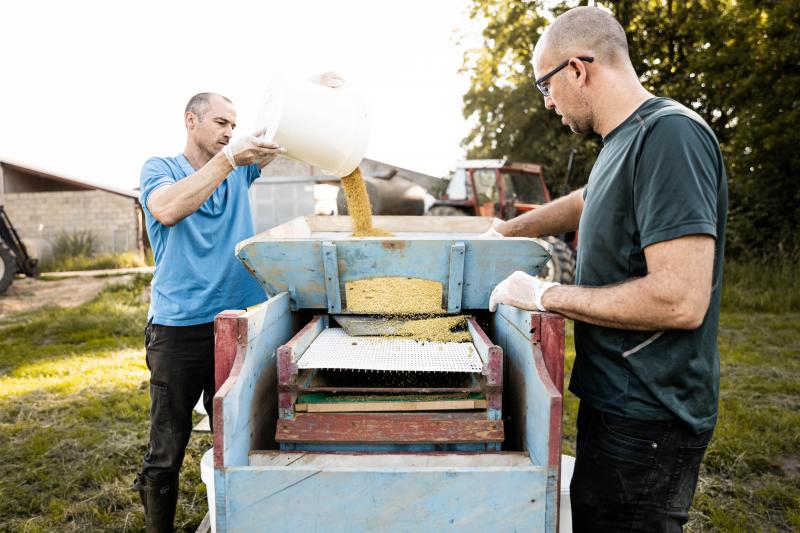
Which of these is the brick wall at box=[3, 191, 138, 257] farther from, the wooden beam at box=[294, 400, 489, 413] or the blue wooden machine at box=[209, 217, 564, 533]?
the wooden beam at box=[294, 400, 489, 413]

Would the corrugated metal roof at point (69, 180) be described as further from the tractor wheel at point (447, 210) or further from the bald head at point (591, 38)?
the bald head at point (591, 38)

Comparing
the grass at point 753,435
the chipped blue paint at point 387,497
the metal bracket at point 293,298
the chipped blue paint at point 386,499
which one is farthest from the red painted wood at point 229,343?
the grass at point 753,435

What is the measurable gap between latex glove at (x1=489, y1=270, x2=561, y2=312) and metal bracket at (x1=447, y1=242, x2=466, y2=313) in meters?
0.29

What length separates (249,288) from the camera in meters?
2.77

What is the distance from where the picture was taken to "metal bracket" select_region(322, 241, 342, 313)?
218 centimetres

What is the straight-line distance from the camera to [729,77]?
1120cm

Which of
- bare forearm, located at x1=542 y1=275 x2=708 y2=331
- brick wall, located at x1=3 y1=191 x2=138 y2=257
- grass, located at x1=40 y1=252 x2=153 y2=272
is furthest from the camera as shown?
brick wall, located at x1=3 y1=191 x2=138 y2=257

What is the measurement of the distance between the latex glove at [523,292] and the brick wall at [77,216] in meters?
17.4

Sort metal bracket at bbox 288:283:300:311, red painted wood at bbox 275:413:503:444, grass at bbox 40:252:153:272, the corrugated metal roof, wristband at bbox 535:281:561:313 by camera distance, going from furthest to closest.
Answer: the corrugated metal roof
grass at bbox 40:252:153:272
metal bracket at bbox 288:283:300:311
red painted wood at bbox 275:413:503:444
wristband at bbox 535:281:561:313

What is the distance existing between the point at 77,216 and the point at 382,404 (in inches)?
706

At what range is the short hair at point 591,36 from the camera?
1712 mm

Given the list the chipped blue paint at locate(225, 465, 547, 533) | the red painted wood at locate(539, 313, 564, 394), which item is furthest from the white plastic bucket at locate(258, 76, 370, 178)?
the chipped blue paint at locate(225, 465, 547, 533)

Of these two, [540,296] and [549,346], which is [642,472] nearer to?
[549,346]

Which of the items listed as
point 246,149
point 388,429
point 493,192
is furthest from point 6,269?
point 388,429
